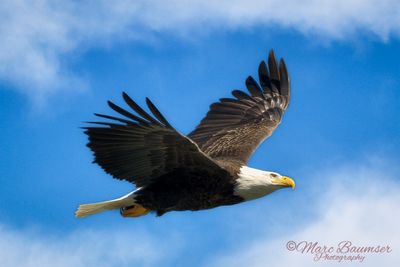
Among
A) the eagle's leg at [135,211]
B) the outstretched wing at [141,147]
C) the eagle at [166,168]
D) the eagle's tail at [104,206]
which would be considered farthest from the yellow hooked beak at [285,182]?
the eagle's tail at [104,206]

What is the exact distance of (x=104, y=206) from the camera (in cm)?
997

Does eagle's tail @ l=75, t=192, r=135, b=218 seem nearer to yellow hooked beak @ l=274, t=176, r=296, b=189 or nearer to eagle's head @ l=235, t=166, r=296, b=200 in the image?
eagle's head @ l=235, t=166, r=296, b=200

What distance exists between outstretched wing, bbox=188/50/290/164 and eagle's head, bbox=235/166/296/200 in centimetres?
129

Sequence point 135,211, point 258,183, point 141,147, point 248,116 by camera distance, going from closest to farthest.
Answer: point 141,147
point 258,183
point 135,211
point 248,116

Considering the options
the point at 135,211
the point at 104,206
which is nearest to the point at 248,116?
the point at 135,211

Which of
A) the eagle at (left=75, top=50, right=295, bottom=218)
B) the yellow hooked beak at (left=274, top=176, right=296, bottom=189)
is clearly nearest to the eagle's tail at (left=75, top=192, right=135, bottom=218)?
the eagle at (left=75, top=50, right=295, bottom=218)

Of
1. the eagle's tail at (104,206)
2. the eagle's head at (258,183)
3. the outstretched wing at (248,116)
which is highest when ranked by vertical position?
the outstretched wing at (248,116)

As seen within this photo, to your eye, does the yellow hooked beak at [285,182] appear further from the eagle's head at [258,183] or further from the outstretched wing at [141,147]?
the outstretched wing at [141,147]

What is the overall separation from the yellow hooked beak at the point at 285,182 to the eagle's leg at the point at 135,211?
155 cm

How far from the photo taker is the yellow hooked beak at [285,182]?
392 inches

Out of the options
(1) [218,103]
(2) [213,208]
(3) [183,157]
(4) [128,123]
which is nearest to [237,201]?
(2) [213,208]

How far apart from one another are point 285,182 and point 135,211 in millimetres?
1789

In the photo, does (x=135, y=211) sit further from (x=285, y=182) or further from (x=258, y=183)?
(x=285, y=182)

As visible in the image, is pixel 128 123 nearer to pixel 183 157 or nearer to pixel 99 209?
pixel 183 157
